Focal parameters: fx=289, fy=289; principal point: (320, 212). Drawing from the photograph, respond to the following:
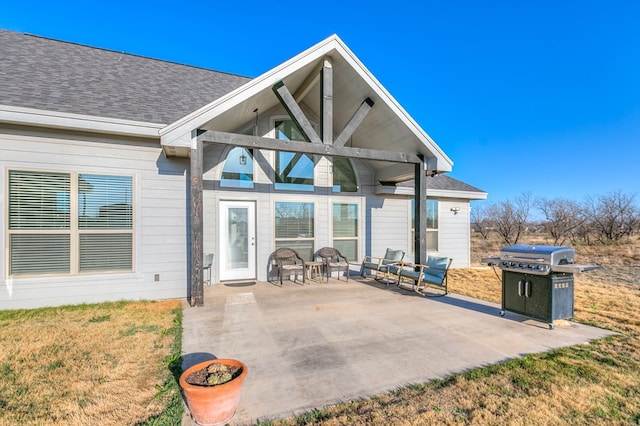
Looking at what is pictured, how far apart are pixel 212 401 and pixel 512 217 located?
27.2 m

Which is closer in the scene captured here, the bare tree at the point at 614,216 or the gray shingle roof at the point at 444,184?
the gray shingle roof at the point at 444,184

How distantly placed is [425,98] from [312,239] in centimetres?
1640

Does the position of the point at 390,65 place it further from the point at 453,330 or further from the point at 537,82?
the point at 453,330

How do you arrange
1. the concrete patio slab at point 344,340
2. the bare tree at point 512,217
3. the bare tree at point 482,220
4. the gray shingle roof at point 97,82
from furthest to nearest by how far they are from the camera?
1. the bare tree at point 482,220
2. the bare tree at point 512,217
3. the gray shingle roof at point 97,82
4. the concrete patio slab at point 344,340

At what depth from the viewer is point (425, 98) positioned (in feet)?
64.9

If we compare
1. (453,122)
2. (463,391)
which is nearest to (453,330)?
(463,391)

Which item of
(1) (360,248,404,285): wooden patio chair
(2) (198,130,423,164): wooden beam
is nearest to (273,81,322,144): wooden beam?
(2) (198,130,423,164): wooden beam

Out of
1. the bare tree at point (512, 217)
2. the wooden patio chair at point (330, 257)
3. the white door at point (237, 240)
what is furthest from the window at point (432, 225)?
the bare tree at point (512, 217)

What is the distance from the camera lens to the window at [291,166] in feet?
24.9

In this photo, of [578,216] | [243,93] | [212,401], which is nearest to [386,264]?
[243,93]

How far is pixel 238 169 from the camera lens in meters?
7.17

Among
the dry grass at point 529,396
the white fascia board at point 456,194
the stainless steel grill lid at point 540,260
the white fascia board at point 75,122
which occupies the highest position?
the white fascia board at point 75,122

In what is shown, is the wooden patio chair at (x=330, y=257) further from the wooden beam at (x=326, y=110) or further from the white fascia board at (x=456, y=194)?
the white fascia board at (x=456, y=194)

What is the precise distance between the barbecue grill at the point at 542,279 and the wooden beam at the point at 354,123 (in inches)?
138
